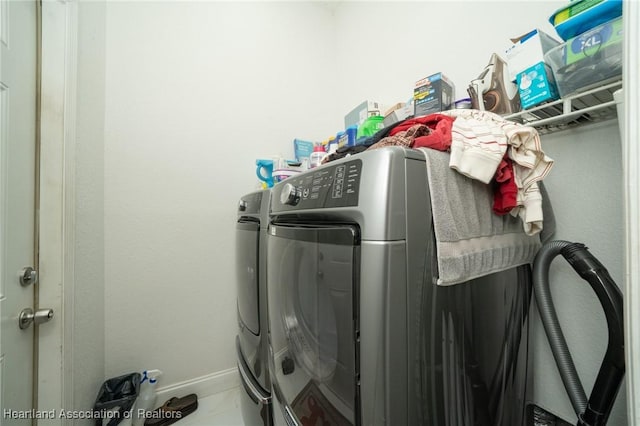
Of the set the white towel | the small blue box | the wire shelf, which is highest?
the small blue box

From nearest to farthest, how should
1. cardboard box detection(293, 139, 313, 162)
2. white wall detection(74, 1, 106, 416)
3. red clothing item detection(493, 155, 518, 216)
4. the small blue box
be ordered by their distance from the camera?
red clothing item detection(493, 155, 518, 216) < the small blue box < white wall detection(74, 1, 106, 416) < cardboard box detection(293, 139, 313, 162)

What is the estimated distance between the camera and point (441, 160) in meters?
0.53

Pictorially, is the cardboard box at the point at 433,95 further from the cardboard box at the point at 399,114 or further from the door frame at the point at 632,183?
the door frame at the point at 632,183

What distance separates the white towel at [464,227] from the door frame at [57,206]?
59.0 inches

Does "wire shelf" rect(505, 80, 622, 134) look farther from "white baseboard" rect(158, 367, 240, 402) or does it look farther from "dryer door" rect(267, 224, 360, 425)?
"white baseboard" rect(158, 367, 240, 402)

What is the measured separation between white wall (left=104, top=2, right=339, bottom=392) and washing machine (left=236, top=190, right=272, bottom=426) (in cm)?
50

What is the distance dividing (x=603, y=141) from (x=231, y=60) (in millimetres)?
2073

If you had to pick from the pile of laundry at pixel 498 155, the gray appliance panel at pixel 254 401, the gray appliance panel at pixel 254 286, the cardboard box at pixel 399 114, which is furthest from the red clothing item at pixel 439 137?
the gray appliance panel at pixel 254 401

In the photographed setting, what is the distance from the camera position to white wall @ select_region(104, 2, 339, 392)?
1409mm

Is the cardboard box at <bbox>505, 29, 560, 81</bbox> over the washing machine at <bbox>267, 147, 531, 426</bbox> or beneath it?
over

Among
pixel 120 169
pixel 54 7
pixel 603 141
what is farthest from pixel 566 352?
pixel 54 7

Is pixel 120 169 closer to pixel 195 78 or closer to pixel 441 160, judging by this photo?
pixel 195 78

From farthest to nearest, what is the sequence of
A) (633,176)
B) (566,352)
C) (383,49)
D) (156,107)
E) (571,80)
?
(383,49) → (156,107) → (566,352) → (571,80) → (633,176)

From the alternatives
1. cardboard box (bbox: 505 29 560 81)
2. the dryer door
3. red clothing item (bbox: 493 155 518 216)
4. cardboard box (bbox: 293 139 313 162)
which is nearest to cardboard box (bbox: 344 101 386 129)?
cardboard box (bbox: 293 139 313 162)
